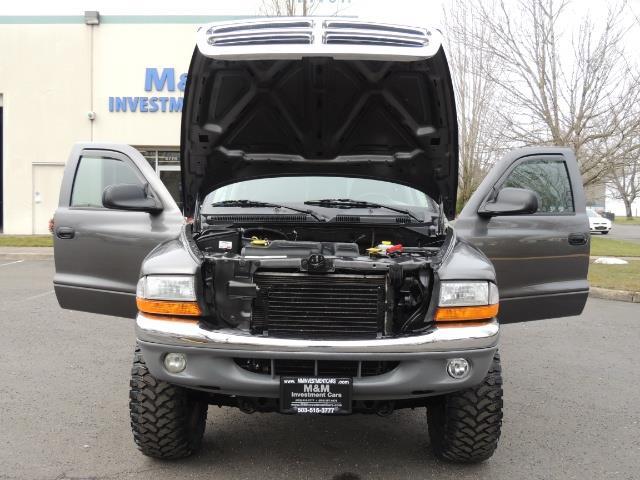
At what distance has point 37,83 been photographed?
1905 cm

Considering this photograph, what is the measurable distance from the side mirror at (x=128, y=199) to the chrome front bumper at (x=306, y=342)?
1.30m

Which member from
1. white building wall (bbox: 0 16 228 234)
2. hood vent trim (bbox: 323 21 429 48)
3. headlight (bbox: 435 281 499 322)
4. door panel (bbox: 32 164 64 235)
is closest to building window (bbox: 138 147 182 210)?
white building wall (bbox: 0 16 228 234)

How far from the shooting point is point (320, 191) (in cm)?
447

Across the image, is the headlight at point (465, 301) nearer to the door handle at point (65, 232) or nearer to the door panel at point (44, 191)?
the door handle at point (65, 232)

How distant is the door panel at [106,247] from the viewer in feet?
14.1

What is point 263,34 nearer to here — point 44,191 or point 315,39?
point 315,39

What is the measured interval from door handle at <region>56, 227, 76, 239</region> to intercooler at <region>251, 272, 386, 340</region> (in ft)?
6.37

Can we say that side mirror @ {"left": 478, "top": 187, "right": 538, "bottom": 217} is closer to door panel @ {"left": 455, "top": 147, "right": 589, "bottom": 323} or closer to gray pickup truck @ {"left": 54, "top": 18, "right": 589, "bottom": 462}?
gray pickup truck @ {"left": 54, "top": 18, "right": 589, "bottom": 462}

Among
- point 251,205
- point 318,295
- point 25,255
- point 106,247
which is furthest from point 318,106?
point 25,255

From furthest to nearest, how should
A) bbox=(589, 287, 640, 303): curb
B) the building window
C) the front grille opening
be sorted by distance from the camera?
1. the building window
2. bbox=(589, 287, 640, 303): curb
3. the front grille opening

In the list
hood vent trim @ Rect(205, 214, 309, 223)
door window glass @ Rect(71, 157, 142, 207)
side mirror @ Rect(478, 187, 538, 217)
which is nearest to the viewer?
side mirror @ Rect(478, 187, 538, 217)

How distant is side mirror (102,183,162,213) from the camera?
398 cm

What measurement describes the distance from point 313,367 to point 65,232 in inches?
92.9

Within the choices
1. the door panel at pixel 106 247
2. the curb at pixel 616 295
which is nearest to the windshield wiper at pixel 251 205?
the door panel at pixel 106 247
